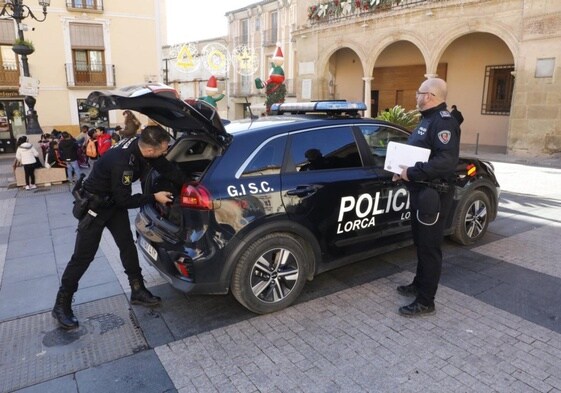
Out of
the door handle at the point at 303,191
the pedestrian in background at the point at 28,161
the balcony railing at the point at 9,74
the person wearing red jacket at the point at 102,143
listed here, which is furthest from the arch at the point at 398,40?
the balcony railing at the point at 9,74

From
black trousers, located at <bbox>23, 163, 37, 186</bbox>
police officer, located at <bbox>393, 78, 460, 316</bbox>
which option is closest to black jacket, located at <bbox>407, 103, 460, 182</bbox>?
police officer, located at <bbox>393, 78, 460, 316</bbox>

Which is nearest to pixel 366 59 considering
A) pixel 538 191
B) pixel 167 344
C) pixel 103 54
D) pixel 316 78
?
pixel 316 78

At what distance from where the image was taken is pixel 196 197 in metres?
3.21

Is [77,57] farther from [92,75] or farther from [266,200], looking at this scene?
[266,200]

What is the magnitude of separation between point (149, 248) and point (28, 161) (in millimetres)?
7967

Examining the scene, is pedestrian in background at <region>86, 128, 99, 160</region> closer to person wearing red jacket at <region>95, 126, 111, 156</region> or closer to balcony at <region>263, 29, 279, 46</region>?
person wearing red jacket at <region>95, 126, 111, 156</region>

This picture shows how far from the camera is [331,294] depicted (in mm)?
4004

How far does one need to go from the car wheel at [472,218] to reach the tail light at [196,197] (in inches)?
123

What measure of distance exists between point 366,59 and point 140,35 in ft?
43.6

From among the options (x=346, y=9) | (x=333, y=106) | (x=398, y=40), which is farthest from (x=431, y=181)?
(x=346, y=9)

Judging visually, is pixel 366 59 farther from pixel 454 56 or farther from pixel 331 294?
pixel 331 294

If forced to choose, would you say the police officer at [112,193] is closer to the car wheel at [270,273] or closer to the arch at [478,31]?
the car wheel at [270,273]

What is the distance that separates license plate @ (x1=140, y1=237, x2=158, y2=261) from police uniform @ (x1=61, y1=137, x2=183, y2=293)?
314 mm

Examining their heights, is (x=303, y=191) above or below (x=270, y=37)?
below
